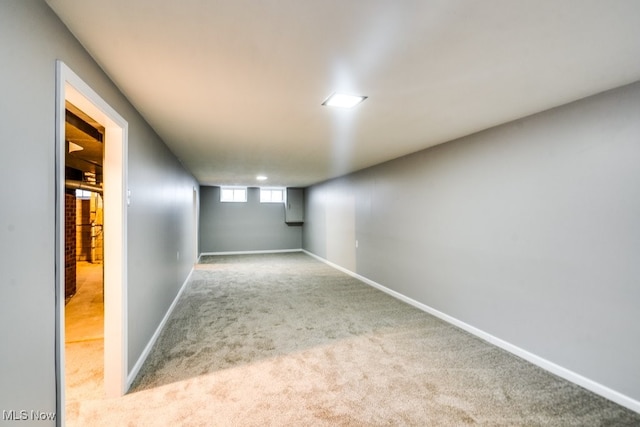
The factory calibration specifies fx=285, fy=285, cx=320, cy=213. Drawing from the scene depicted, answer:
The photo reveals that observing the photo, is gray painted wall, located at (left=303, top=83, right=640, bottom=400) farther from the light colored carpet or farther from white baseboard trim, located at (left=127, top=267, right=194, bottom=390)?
white baseboard trim, located at (left=127, top=267, right=194, bottom=390)

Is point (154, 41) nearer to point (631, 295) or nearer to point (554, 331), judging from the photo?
point (631, 295)

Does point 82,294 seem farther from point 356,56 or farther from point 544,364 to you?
point 544,364

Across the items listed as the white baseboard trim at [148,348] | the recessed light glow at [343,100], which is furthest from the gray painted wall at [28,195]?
the recessed light glow at [343,100]

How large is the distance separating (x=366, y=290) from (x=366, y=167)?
89.7 inches

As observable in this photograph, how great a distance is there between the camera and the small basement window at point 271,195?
9477 millimetres

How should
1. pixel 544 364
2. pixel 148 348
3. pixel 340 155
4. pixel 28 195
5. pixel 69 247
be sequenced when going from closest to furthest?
pixel 28 195 → pixel 544 364 → pixel 148 348 → pixel 340 155 → pixel 69 247

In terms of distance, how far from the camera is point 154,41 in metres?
1.41

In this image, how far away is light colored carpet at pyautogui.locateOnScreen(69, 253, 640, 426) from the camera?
186 centimetres

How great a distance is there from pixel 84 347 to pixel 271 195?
23.3 feet

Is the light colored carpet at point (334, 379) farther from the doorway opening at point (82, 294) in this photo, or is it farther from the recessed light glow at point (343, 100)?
the recessed light glow at point (343, 100)

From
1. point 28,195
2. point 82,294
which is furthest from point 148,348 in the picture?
point 82,294

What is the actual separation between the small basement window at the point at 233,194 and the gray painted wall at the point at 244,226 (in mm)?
117

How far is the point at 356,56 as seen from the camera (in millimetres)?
1562

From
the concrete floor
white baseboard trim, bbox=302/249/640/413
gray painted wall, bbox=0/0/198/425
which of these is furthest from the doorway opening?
white baseboard trim, bbox=302/249/640/413
